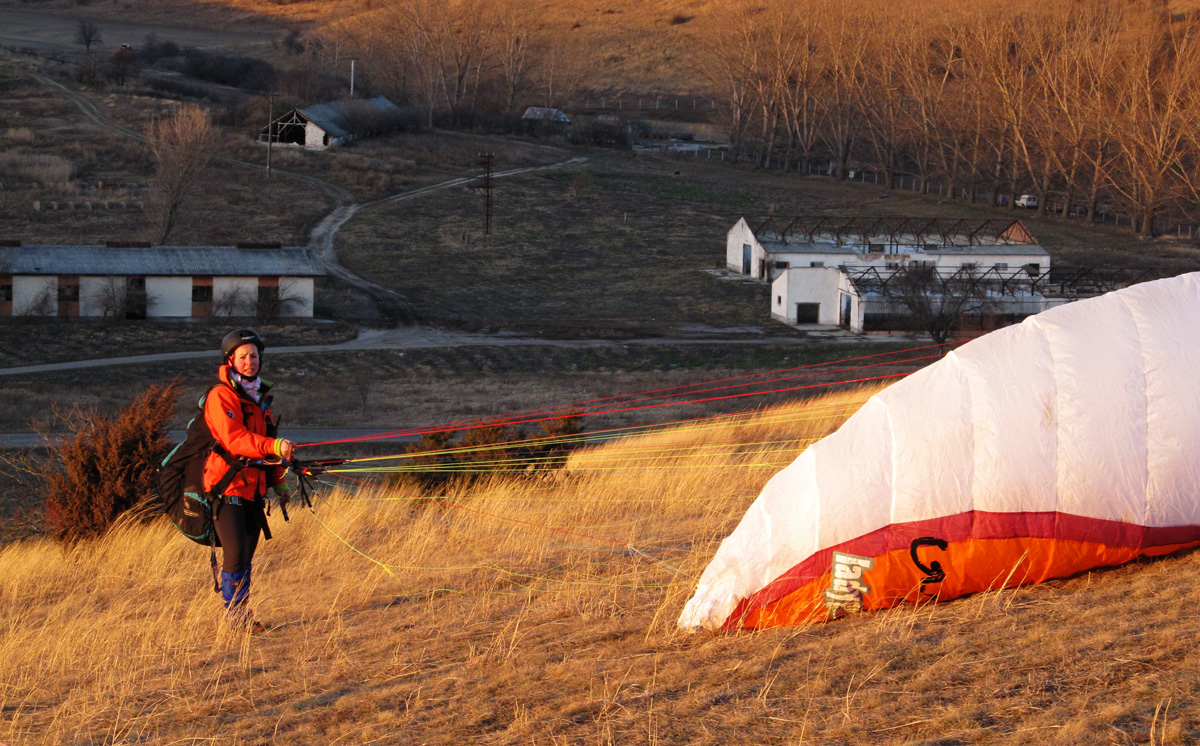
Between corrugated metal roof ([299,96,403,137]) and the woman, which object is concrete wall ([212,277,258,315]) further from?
the woman

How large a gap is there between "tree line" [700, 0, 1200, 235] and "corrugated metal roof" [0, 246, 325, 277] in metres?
56.2

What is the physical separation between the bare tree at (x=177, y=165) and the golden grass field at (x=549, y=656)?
57298 mm

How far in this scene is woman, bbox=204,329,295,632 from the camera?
7.14 metres

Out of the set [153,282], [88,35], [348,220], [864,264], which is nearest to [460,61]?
[88,35]

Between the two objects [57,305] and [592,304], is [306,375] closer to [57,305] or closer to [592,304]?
[57,305]

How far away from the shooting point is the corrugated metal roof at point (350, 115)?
293 feet

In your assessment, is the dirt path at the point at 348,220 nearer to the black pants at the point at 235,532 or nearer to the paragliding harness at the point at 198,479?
the paragliding harness at the point at 198,479

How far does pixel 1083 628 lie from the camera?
5.81 metres

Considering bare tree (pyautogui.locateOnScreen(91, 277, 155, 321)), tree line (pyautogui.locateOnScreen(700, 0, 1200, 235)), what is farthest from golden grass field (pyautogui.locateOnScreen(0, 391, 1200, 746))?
tree line (pyautogui.locateOnScreen(700, 0, 1200, 235))

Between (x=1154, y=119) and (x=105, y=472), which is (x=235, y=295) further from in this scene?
(x=1154, y=119)

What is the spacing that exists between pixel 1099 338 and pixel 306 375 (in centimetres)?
3792

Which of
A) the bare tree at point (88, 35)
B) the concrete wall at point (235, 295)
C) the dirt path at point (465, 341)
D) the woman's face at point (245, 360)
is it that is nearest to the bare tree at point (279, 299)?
the concrete wall at point (235, 295)

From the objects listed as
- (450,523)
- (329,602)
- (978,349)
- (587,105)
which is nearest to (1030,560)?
(978,349)

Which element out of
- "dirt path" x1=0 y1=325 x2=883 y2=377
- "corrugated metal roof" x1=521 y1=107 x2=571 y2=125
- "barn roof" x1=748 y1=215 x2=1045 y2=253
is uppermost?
"corrugated metal roof" x1=521 y1=107 x2=571 y2=125
